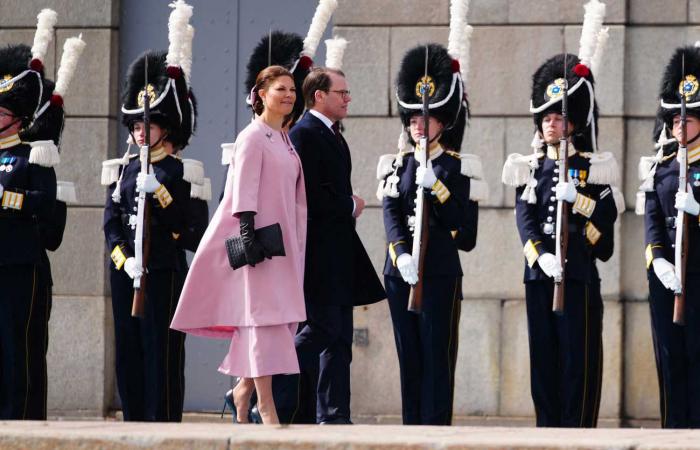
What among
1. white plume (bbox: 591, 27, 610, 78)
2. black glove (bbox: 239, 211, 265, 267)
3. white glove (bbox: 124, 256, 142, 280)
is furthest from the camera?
white plume (bbox: 591, 27, 610, 78)

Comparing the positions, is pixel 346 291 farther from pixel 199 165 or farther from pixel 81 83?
pixel 81 83

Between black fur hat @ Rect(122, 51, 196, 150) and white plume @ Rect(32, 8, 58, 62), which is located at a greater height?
white plume @ Rect(32, 8, 58, 62)

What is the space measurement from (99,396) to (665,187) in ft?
13.7

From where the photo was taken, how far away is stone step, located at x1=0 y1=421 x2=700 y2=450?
649cm

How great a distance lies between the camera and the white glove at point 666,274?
9.30m

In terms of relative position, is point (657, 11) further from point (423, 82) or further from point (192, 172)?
point (192, 172)

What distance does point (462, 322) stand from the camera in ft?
36.9

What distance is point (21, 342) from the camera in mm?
9656

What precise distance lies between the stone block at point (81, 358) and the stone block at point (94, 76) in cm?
127

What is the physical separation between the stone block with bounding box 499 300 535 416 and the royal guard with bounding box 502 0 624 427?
150cm

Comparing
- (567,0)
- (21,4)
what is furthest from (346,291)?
(21,4)

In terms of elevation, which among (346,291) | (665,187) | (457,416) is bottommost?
(457,416)

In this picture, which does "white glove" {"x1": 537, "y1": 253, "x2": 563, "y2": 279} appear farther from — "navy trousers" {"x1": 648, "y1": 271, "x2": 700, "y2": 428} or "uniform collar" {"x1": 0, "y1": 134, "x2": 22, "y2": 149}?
"uniform collar" {"x1": 0, "y1": 134, "x2": 22, "y2": 149}

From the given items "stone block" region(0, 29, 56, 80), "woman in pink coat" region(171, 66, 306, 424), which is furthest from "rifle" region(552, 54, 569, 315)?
"stone block" region(0, 29, 56, 80)
